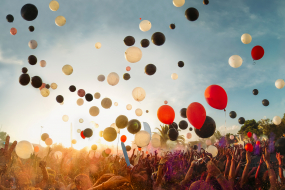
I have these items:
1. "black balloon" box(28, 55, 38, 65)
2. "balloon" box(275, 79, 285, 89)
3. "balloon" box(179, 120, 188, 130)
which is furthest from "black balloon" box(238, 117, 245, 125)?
"black balloon" box(28, 55, 38, 65)

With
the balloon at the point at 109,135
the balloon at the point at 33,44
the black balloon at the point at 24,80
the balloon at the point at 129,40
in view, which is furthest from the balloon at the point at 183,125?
the balloon at the point at 33,44

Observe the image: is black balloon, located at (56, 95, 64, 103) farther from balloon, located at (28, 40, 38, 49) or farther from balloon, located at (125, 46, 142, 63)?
balloon, located at (125, 46, 142, 63)

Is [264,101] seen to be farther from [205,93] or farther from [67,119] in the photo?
[67,119]

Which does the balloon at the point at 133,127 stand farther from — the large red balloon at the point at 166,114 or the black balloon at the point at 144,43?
the black balloon at the point at 144,43

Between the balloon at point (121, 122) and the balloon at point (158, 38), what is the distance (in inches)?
157

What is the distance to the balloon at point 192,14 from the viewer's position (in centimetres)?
666

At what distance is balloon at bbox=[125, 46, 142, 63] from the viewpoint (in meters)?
7.06

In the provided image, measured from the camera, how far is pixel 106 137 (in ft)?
28.7

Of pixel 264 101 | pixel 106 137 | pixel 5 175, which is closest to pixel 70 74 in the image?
pixel 106 137

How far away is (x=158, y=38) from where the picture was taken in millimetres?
7016

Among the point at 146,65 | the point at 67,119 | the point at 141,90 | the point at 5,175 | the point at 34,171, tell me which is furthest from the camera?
the point at 67,119

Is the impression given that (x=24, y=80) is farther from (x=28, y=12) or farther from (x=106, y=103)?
(x=106, y=103)

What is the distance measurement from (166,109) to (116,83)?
3.06 metres

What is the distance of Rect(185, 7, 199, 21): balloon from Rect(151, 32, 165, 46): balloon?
3.96 feet
